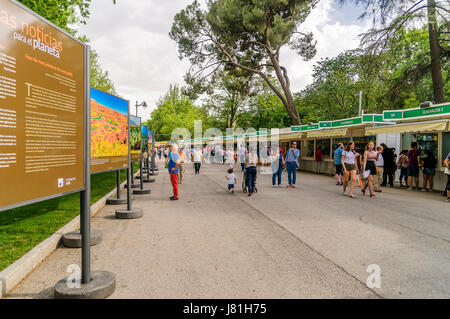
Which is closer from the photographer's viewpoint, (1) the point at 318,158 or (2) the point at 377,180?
(2) the point at 377,180

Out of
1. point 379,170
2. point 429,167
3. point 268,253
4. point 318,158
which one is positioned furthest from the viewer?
point 318,158

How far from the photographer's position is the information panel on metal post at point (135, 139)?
9123 mm

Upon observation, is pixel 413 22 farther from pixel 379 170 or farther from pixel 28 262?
pixel 28 262

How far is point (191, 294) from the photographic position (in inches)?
131

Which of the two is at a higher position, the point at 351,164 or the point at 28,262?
the point at 351,164

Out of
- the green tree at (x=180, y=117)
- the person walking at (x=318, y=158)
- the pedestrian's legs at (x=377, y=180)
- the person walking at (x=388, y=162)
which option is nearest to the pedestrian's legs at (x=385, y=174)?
the person walking at (x=388, y=162)

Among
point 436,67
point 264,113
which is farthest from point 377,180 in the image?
point 264,113

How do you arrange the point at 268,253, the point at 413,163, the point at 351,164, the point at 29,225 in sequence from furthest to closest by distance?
the point at 413,163 < the point at 351,164 < the point at 29,225 < the point at 268,253

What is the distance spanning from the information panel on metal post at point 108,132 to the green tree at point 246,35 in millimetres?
18889

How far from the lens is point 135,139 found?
9.51 meters

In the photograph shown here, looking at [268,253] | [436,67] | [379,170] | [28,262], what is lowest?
[268,253]

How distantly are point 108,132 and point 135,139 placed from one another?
341cm

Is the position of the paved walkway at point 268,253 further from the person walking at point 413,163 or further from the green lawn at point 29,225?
the person walking at point 413,163
